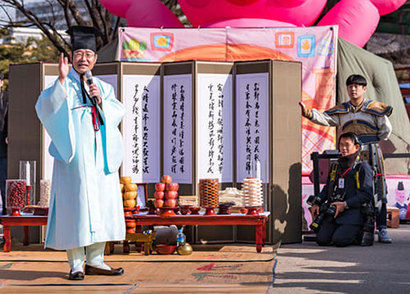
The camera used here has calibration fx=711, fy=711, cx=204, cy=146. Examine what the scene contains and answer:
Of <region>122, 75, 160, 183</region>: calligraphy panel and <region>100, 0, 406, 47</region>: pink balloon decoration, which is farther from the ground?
<region>100, 0, 406, 47</region>: pink balloon decoration

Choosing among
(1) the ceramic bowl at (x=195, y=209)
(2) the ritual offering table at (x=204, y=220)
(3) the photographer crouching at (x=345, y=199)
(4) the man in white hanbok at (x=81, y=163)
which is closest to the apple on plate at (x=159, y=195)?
(2) the ritual offering table at (x=204, y=220)

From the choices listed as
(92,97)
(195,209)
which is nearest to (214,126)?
(195,209)

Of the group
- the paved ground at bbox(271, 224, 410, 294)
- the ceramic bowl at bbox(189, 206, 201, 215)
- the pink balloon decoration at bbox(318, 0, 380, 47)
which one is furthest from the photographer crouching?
the pink balloon decoration at bbox(318, 0, 380, 47)

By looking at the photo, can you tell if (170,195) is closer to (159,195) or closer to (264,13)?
(159,195)

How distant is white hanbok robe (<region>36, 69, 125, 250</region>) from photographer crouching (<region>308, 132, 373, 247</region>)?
105 inches

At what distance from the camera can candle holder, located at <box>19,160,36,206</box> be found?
690 centimetres

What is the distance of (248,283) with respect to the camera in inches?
183

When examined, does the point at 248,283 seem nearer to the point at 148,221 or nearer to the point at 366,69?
the point at 148,221

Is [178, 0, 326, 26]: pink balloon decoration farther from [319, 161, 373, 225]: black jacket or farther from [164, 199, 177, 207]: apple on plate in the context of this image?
[164, 199, 177, 207]: apple on plate

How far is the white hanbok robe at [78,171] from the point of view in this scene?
4938mm

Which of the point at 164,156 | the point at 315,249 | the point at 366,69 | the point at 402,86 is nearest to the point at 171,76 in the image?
the point at 164,156

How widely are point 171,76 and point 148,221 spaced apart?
1708 millimetres

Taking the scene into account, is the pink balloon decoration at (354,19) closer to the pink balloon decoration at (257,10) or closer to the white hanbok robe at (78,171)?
the pink balloon decoration at (257,10)

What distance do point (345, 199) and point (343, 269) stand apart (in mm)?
1998
